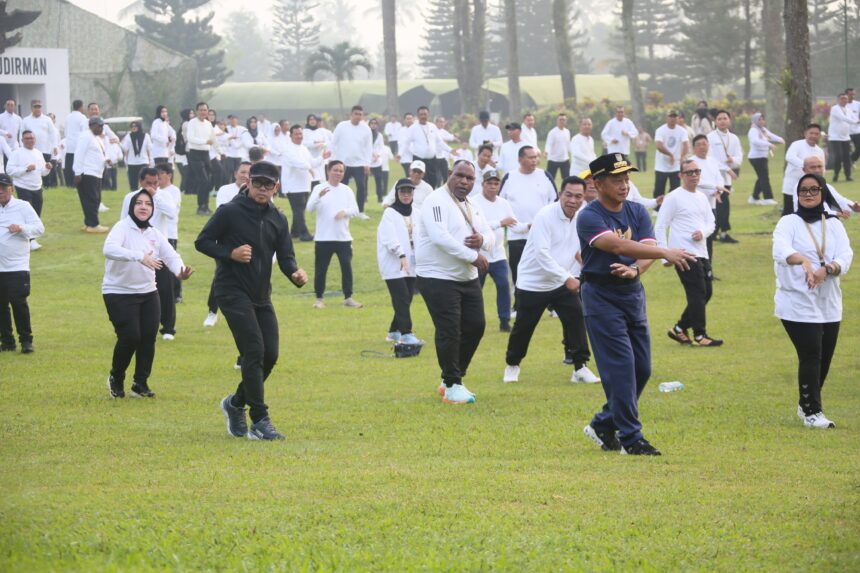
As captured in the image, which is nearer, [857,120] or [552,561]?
[552,561]

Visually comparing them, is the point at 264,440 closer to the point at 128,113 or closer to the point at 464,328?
the point at 464,328

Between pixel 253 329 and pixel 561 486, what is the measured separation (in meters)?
3.04

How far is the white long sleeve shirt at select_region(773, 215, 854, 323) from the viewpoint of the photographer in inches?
400

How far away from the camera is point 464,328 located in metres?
11.8

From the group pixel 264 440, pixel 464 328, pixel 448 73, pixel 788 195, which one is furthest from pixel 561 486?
pixel 448 73

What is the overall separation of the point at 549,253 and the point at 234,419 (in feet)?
13.1

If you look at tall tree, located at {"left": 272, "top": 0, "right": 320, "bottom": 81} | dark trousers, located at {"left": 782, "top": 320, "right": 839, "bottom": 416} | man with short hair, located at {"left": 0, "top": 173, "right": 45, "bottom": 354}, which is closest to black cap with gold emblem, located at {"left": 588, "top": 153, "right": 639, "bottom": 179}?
dark trousers, located at {"left": 782, "top": 320, "right": 839, "bottom": 416}

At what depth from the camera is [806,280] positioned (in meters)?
10.1

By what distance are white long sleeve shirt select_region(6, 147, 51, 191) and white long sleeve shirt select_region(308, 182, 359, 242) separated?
7.17 meters

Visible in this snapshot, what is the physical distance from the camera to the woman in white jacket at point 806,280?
10172 mm

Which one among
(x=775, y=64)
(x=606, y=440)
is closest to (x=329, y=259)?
(x=606, y=440)

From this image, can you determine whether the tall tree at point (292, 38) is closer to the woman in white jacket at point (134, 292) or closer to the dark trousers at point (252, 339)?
the woman in white jacket at point (134, 292)

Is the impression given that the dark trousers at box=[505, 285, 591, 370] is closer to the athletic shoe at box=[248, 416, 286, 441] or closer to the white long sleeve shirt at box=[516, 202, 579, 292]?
the white long sleeve shirt at box=[516, 202, 579, 292]

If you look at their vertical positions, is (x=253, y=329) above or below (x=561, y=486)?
above
